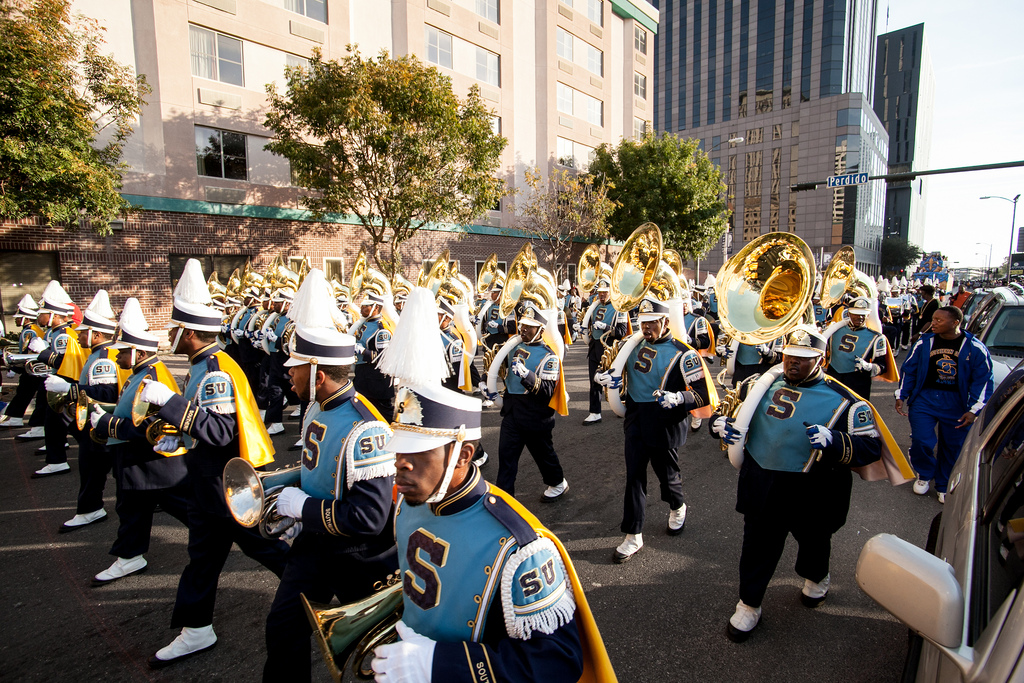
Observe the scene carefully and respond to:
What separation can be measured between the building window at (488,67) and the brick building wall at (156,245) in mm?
10746

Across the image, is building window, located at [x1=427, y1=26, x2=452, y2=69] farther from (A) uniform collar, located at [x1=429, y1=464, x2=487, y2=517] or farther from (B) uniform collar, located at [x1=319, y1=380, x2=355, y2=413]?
(A) uniform collar, located at [x1=429, y1=464, x2=487, y2=517]

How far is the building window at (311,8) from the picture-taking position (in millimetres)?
19047

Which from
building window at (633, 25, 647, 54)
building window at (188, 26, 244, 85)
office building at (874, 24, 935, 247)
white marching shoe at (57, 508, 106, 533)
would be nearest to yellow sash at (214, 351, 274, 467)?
white marching shoe at (57, 508, 106, 533)

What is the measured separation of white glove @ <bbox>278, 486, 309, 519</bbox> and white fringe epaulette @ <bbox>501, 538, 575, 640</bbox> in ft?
4.38

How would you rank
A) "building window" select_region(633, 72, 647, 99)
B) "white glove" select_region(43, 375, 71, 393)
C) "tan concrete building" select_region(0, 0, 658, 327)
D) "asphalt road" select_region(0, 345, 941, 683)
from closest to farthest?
"asphalt road" select_region(0, 345, 941, 683) → "white glove" select_region(43, 375, 71, 393) → "tan concrete building" select_region(0, 0, 658, 327) → "building window" select_region(633, 72, 647, 99)

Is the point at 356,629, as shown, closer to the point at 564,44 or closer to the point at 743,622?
the point at 743,622

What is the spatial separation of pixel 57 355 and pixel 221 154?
14091mm

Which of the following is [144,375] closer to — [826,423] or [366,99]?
[826,423]

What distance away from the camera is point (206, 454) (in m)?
3.53

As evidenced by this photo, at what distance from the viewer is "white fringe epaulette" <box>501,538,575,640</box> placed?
1.61m

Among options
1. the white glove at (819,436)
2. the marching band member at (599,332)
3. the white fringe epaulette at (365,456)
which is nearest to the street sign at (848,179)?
the marching band member at (599,332)

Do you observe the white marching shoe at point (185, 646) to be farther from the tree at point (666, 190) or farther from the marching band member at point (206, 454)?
the tree at point (666, 190)

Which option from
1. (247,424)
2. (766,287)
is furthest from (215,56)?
(766,287)

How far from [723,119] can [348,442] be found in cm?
8424
